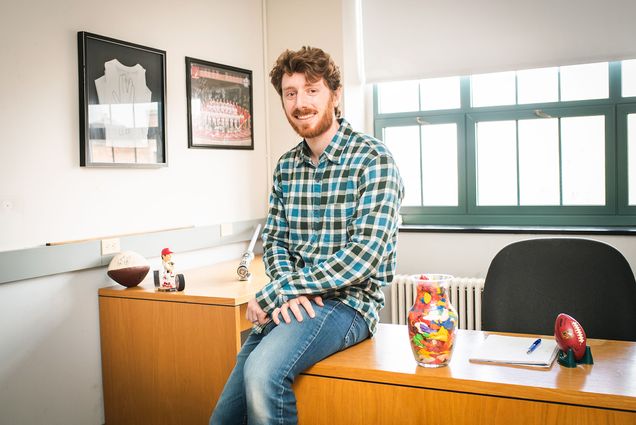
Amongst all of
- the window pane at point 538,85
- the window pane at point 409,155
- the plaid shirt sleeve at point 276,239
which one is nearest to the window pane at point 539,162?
the window pane at point 538,85

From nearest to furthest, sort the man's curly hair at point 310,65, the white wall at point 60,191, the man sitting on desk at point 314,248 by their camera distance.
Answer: the man sitting on desk at point 314,248 < the man's curly hair at point 310,65 < the white wall at point 60,191

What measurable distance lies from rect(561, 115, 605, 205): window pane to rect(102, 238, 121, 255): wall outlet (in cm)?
236

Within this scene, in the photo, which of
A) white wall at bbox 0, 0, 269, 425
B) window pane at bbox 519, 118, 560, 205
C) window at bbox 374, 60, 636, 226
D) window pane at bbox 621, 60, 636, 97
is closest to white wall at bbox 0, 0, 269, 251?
white wall at bbox 0, 0, 269, 425

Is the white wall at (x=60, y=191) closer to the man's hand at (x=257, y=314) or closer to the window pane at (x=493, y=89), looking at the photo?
the man's hand at (x=257, y=314)

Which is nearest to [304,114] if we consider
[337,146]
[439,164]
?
[337,146]

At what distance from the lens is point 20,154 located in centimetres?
238

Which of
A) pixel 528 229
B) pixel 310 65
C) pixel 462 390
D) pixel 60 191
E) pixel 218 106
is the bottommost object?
pixel 462 390

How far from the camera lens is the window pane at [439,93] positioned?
3.78 metres

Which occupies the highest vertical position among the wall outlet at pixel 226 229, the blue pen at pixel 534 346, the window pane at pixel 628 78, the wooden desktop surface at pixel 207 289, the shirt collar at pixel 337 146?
the window pane at pixel 628 78

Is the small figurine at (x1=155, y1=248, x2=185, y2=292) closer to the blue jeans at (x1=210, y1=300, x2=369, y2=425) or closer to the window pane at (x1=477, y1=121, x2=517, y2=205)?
the blue jeans at (x1=210, y1=300, x2=369, y2=425)

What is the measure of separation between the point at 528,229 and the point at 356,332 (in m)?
1.93

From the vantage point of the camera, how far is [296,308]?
1.70 metres

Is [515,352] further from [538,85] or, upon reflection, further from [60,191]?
[538,85]

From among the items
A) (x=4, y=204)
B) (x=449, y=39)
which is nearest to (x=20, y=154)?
(x=4, y=204)
